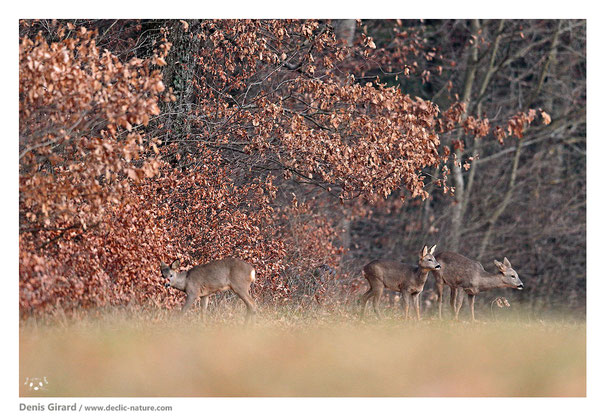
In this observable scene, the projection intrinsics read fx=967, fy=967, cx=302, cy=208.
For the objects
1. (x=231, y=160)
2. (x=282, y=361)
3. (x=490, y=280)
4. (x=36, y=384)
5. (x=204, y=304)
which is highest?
(x=231, y=160)

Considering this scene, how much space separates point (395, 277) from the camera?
12.9 meters

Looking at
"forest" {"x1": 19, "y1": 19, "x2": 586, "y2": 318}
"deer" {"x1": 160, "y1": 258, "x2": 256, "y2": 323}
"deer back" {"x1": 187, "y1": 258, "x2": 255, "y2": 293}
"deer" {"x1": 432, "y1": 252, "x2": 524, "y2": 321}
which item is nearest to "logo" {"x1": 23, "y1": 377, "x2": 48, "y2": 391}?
"forest" {"x1": 19, "y1": 19, "x2": 586, "y2": 318}

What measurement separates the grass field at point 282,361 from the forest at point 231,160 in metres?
1.07

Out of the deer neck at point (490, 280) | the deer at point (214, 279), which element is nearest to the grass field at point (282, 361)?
the deer at point (214, 279)

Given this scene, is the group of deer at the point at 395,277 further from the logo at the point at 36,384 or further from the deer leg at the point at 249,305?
the logo at the point at 36,384

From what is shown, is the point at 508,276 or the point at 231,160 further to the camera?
the point at 231,160

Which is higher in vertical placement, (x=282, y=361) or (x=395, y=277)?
(x=395, y=277)

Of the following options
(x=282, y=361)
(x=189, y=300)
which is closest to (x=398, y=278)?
(x=189, y=300)

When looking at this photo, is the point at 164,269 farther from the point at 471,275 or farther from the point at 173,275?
the point at 471,275

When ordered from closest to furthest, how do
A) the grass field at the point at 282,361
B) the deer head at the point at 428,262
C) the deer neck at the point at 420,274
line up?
1. the grass field at the point at 282,361
2. the deer head at the point at 428,262
3. the deer neck at the point at 420,274

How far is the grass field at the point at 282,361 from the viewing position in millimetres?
9156

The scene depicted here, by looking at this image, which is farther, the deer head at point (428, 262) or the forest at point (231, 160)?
the deer head at point (428, 262)

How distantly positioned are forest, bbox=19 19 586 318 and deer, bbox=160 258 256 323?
38 cm

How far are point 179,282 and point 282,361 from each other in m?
3.02
